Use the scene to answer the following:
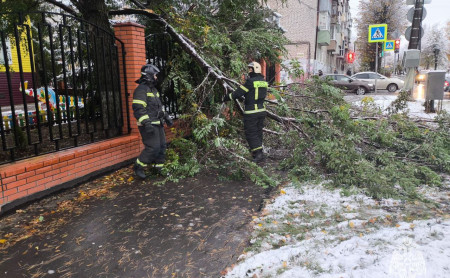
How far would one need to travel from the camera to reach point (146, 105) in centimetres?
497

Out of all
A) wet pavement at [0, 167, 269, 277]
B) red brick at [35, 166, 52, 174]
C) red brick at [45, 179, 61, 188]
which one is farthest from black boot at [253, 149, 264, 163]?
red brick at [35, 166, 52, 174]

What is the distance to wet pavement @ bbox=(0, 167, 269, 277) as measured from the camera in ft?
9.53

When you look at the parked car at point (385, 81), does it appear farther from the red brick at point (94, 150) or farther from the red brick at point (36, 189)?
the red brick at point (36, 189)

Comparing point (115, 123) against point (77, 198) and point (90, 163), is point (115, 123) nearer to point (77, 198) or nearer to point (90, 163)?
point (90, 163)

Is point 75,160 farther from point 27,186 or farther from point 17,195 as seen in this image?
point 17,195

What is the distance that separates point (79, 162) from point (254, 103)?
9.99 feet

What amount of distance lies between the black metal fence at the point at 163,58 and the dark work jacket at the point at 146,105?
136 centimetres

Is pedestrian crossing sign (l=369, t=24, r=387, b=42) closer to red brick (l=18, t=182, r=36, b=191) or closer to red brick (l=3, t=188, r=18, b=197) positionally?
red brick (l=18, t=182, r=36, b=191)

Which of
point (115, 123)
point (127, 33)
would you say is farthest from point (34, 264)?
point (127, 33)

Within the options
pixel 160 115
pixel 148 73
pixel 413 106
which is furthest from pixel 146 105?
pixel 413 106

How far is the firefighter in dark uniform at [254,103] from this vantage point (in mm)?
5730

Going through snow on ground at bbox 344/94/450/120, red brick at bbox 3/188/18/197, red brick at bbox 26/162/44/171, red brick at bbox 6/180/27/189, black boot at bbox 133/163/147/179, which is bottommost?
black boot at bbox 133/163/147/179

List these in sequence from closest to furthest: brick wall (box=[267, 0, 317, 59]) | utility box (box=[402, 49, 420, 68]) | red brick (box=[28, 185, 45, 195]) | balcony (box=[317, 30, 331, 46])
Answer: red brick (box=[28, 185, 45, 195]), utility box (box=[402, 49, 420, 68]), brick wall (box=[267, 0, 317, 59]), balcony (box=[317, 30, 331, 46])

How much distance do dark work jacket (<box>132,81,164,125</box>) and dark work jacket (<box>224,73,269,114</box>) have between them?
137 cm
